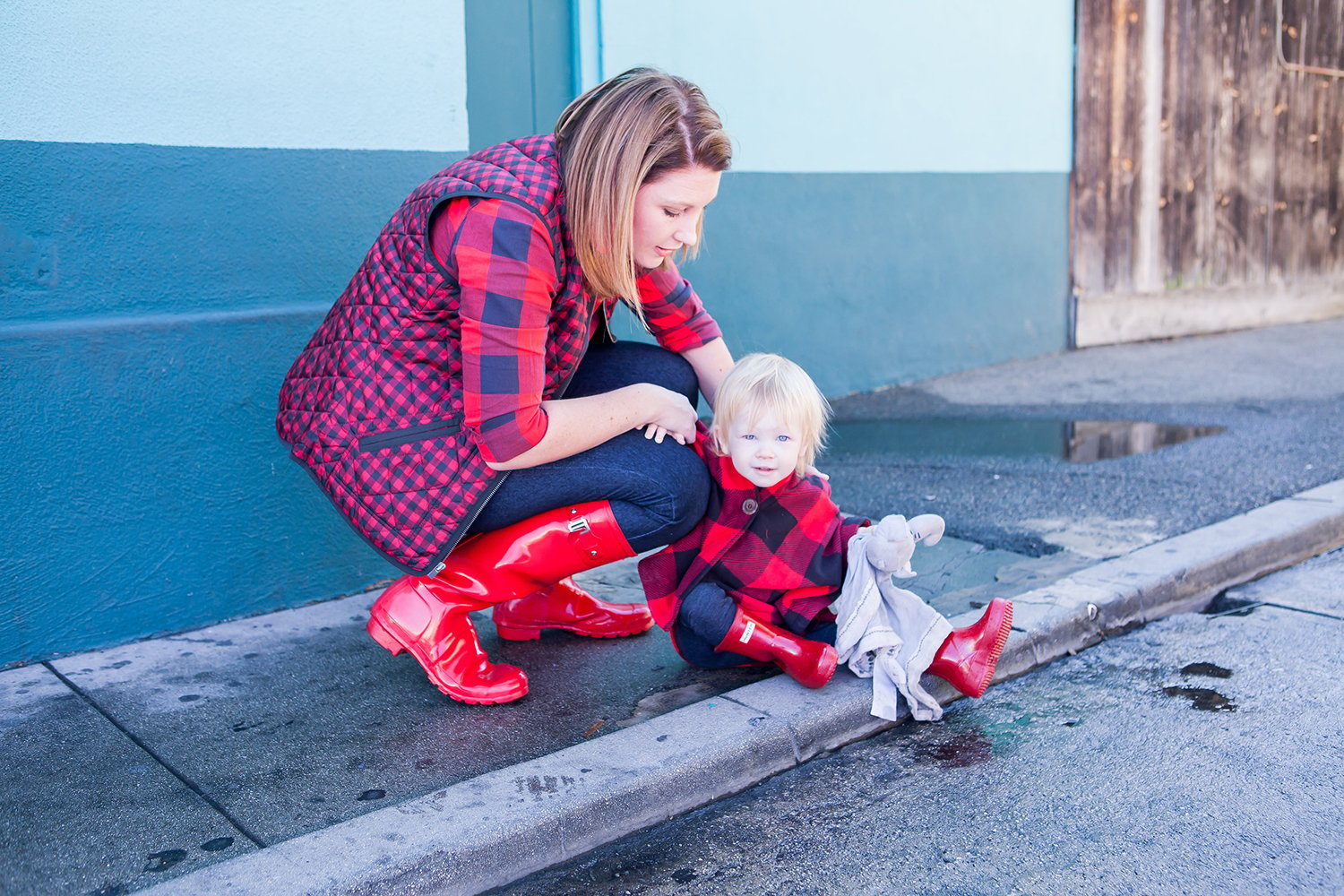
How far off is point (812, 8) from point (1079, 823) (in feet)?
13.1

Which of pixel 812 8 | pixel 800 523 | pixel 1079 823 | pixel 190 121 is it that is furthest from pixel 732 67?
pixel 1079 823

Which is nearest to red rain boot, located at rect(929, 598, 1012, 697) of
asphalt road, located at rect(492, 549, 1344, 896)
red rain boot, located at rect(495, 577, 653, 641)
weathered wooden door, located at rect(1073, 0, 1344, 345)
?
asphalt road, located at rect(492, 549, 1344, 896)

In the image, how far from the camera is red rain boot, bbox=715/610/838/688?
2586mm

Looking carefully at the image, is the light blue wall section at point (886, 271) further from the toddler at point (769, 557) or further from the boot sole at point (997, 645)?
the boot sole at point (997, 645)

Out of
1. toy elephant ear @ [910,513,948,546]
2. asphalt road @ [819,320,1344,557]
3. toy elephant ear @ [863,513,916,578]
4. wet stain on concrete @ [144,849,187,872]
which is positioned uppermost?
toy elephant ear @ [910,513,948,546]

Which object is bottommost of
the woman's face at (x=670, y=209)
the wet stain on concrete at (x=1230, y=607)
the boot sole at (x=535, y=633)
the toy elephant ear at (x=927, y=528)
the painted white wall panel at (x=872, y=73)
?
the wet stain on concrete at (x=1230, y=607)

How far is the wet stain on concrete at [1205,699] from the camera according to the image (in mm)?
2646

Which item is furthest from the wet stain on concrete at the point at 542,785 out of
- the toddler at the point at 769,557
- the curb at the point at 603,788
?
the toddler at the point at 769,557

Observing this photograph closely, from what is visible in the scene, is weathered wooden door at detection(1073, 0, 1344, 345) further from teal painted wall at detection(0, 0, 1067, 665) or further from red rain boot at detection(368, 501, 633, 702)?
red rain boot at detection(368, 501, 633, 702)

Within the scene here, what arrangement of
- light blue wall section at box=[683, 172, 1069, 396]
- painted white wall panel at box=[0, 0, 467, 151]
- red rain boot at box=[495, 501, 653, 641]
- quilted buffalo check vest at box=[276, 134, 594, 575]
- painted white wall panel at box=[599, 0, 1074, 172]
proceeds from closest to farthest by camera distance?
quilted buffalo check vest at box=[276, 134, 594, 575] → painted white wall panel at box=[0, 0, 467, 151] → red rain boot at box=[495, 501, 653, 641] → painted white wall panel at box=[599, 0, 1074, 172] → light blue wall section at box=[683, 172, 1069, 396]

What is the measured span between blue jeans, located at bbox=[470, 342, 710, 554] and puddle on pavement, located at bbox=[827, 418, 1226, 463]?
2246mm

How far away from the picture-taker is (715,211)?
4.92m

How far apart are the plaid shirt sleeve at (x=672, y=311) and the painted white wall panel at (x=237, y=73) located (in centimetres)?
105

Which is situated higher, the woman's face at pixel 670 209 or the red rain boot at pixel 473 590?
the woman's face at pixel 670 209
